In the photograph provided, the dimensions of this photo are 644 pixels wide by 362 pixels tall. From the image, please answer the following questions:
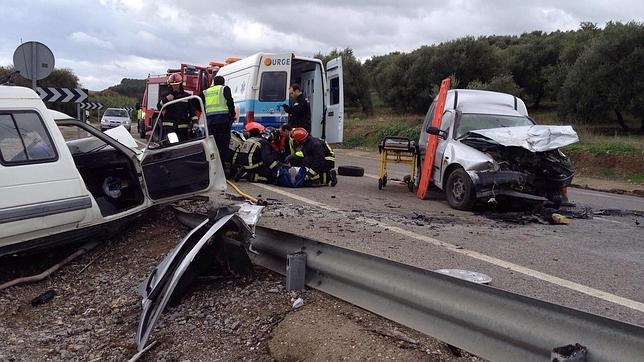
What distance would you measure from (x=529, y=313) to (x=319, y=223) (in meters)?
3.90

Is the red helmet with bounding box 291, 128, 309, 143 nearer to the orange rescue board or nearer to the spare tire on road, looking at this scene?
the orange rescue board

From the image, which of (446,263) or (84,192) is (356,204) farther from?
(84,192)

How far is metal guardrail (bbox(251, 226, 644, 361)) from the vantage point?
2.25 m

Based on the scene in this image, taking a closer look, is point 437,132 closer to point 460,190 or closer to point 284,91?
point 460,190

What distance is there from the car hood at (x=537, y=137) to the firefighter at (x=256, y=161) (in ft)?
12.4

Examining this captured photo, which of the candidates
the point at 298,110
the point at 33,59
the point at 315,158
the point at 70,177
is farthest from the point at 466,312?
the point at 33,59

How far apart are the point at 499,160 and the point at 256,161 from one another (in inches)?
163

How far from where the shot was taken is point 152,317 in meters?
3.50

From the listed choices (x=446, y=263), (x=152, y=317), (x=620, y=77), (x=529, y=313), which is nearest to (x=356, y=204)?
(x=446, y=263)

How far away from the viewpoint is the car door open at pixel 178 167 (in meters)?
5.56

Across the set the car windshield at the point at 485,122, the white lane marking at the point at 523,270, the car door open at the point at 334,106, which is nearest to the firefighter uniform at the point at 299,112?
the car door open at the point at 334,106

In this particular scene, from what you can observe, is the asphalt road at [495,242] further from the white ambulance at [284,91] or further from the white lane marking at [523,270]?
the white ambulance at [284,91]

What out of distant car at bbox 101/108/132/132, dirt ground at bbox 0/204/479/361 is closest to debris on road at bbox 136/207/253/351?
dirt ground at bbox 0/204/479/361

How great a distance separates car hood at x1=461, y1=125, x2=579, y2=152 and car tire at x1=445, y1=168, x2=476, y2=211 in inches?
26.3
